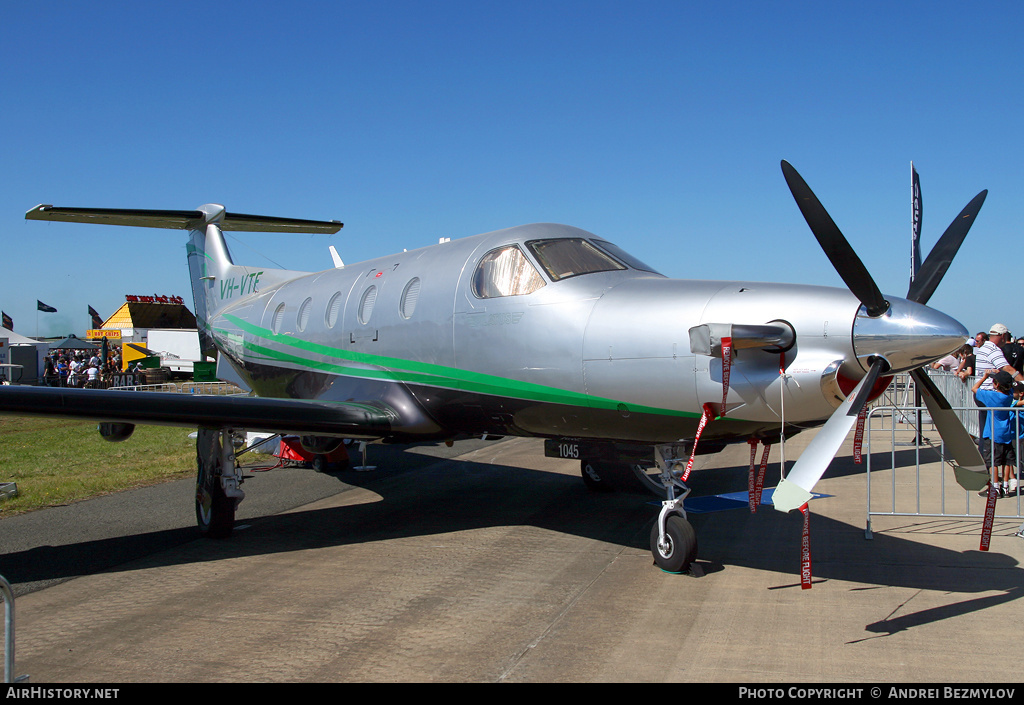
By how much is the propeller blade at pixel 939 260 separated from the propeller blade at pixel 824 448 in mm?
1081

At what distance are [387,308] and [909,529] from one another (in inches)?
238

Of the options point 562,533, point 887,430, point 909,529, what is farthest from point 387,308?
point 887,430

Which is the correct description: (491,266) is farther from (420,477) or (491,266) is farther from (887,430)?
(887,430)

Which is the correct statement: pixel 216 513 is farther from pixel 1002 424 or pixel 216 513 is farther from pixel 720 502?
pixel 1002 424

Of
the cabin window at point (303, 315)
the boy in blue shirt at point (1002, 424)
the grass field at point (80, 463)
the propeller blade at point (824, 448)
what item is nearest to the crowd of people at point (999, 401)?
the boy in blue shirt at point (1002, 424)

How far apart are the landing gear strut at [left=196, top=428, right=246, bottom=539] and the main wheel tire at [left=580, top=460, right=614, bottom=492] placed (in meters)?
4.44

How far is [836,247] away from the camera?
488cm

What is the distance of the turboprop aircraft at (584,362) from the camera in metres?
4.76

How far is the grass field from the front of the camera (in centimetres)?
996

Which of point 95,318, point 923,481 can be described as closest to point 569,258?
point 923,481

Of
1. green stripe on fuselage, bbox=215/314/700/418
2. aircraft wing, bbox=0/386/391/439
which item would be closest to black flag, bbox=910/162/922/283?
green stripe on fuselage, bbox=215/314/700/418

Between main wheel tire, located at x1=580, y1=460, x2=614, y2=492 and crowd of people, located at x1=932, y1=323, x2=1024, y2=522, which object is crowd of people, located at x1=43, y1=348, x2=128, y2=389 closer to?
main wheel tire, located at x1=580, y1=460, x2=614, y2=492

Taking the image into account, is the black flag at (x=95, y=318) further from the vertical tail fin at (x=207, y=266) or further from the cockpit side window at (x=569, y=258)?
the cockpit side window at (x=569, y=258)

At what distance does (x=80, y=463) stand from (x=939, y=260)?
13.5 meters
